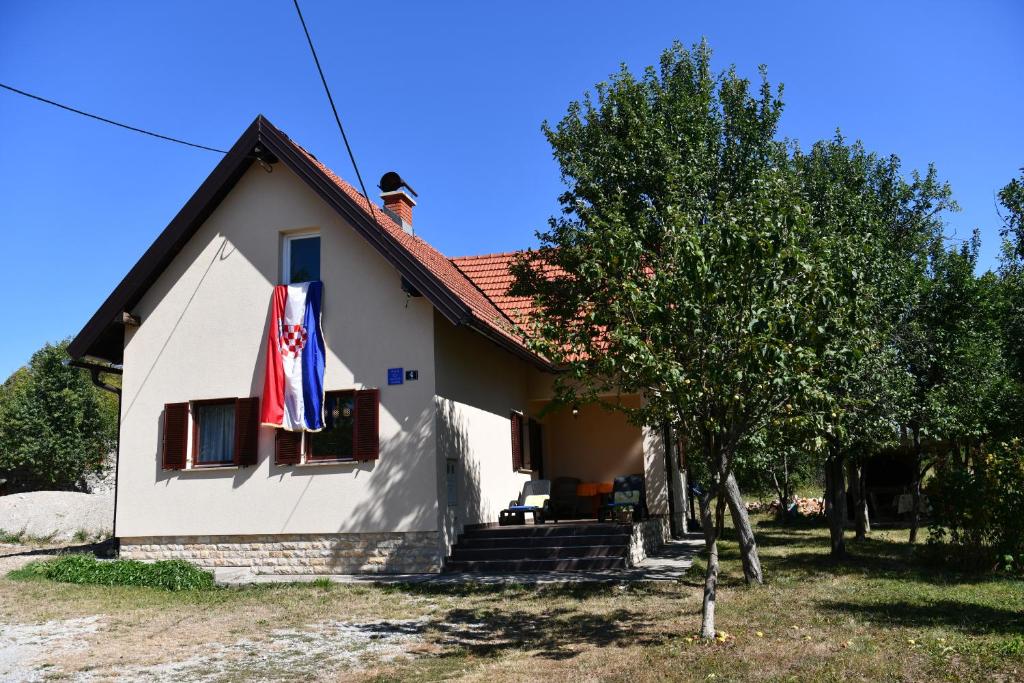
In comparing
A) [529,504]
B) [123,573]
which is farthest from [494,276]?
[123,573]

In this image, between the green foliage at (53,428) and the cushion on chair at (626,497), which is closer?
the cushion on chair at (626,497)

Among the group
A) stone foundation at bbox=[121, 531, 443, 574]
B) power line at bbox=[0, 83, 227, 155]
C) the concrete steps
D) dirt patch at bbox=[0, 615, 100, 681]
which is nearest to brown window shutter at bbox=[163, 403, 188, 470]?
stone foundation at bbox=[121, 531, 443, 574]

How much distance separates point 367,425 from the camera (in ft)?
44.0

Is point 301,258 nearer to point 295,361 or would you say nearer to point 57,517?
point 295,361

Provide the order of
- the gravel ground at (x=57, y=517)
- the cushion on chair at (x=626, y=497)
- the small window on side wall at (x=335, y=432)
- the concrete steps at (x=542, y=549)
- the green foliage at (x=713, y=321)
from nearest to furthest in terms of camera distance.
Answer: the green foliage at (x=713, y=321) → the concrete steps at (x=542, y=549) → the small window on side wall at (x=335, y=432) → the cushion on chair at (x=626, y=497) → the gravel ground at (x=57, y=517)

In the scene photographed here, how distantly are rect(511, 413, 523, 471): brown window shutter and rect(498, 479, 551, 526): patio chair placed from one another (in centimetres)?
52

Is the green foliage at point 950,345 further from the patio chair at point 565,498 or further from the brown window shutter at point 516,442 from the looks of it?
the brown window shutter at point 516,442

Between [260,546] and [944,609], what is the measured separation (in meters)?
10.5

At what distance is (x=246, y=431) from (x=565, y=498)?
7.51 m

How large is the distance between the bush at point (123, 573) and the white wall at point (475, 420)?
13.3 feet

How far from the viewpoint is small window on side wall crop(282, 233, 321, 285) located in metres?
14.4

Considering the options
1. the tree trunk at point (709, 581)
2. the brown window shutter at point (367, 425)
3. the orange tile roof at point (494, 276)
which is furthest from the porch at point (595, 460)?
the tree trunk at point (709, 581)

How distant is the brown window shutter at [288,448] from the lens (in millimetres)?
13570

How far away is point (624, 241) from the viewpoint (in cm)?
840
